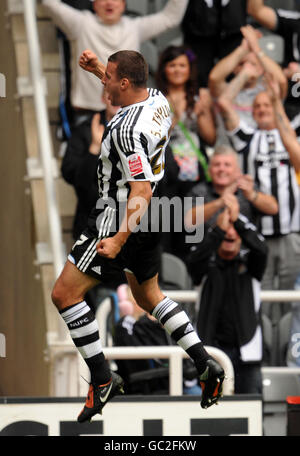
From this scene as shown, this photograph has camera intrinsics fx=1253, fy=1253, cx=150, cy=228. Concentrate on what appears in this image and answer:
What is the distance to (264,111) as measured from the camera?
30.4ft

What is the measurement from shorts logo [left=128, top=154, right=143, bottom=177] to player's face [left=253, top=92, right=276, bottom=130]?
402 cm

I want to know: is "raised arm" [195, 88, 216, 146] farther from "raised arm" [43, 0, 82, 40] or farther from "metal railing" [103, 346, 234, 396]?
"metal railing" [103, 346, 234, 396]

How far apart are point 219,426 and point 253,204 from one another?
1974mm

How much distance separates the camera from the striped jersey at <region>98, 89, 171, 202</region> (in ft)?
17.6

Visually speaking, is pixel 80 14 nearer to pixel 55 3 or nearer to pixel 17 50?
pixel 55 3

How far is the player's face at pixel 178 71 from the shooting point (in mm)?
9000

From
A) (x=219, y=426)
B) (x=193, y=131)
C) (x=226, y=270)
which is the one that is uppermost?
(x=193, y=131)

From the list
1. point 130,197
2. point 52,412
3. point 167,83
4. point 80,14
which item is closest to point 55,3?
point 80,14

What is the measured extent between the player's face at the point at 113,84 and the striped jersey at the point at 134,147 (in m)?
0.06

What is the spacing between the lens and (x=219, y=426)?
753 cm

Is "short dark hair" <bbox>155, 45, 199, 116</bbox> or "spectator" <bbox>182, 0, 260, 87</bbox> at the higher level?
"spectator" <bbox>182, 0, 260, 87</bbox>

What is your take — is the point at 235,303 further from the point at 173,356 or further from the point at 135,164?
the point at 135,164

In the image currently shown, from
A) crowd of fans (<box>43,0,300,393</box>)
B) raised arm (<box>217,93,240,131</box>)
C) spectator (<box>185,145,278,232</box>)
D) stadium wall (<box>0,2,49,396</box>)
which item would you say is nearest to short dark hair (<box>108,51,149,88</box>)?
crowd of fans (<box>43,0,300,393</box>)
